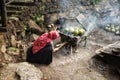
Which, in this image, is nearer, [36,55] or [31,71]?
[31,71]

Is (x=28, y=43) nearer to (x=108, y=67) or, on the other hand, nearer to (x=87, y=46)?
(x=87, y=46)

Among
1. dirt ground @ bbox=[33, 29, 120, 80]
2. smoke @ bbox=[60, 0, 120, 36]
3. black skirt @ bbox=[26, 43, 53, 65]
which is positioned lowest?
dirt ground @ bbox=[33, 29, 120, 80]

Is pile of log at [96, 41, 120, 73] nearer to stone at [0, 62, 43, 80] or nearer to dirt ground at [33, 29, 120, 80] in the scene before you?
dirt ground at [33, 29, 120, 80]

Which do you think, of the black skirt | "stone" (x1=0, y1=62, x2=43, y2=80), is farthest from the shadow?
"stone" (x1=0, y1=62, x2=43, y2=80)

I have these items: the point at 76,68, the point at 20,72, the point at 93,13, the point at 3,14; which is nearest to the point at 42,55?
the point at 20,72

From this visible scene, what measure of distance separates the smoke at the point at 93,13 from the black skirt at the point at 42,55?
10.7ft

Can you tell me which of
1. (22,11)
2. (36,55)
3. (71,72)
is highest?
(22,11)

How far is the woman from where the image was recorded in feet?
23.8

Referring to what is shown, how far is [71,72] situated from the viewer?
7352mm

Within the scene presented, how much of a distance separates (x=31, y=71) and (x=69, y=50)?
2151 millimetres

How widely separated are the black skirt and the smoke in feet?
10.7

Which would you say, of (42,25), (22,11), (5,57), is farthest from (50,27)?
(5,57)

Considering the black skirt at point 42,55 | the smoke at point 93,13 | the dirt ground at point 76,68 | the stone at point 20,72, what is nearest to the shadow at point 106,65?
the dirt ground at point 76,68

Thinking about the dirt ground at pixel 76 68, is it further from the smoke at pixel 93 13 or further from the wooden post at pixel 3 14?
the smoke at pixel 93 13
